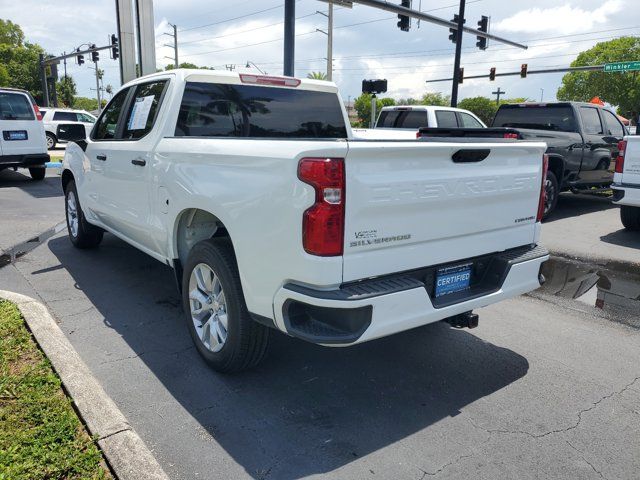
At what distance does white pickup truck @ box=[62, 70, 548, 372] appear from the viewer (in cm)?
263

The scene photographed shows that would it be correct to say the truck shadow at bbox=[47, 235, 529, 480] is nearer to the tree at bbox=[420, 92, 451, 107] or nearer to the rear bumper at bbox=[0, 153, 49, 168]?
the rear bumper at bbox=[0, 153, 49, 168]

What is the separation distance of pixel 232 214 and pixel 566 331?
3.13 m

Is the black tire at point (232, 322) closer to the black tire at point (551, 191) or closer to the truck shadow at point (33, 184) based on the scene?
the black tire at point (551, 191)

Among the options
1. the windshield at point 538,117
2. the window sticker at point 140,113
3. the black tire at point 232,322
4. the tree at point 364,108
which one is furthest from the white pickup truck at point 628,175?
the tree at point 364,108

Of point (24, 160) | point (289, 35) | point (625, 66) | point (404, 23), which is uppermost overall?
point (404, 23)

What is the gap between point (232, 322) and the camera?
10.5 ft

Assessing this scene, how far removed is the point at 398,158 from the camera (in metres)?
2.77

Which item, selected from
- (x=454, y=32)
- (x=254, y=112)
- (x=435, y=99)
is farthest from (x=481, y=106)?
(x=254, y=112)

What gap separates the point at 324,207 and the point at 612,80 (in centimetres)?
6541

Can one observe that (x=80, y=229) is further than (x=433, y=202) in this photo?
Yes

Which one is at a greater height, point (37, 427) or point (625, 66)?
point (625, 66)

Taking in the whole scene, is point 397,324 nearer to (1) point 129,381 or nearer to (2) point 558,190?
(1) point 129,381

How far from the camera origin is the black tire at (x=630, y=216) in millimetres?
8344

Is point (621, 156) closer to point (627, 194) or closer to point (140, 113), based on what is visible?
point (627, 194)
